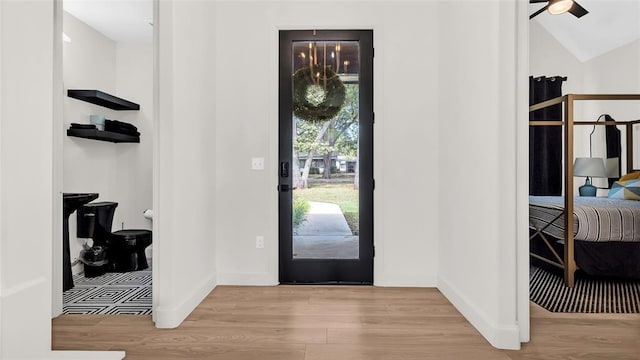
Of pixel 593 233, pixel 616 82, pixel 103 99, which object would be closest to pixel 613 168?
pixel 616 82

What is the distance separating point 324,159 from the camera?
343 cm

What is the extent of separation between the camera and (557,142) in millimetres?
5363

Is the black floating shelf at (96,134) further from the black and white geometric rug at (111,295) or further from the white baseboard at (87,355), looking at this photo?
the white baseboard at (87,355)

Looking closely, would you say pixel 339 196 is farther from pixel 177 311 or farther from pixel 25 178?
pixel 25 178

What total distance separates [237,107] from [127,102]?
5.29ft

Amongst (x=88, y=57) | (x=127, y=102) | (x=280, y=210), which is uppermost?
(x=88, y=57)

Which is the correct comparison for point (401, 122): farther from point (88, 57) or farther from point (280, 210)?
point (88, 57)

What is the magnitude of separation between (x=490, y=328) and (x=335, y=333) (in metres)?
0.90

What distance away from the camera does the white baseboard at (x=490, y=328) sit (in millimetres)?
2084

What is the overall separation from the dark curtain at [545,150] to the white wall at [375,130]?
284 cm

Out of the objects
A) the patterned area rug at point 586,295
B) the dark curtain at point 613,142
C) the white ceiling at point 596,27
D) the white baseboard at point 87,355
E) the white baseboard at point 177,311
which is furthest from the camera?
the dark curtain at point 613,142

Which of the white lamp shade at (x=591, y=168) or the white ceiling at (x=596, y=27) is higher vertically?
the white ceiling at (x=596, y=27)

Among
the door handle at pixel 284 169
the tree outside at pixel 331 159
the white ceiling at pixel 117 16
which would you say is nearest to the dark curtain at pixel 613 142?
the tree outside at pixel 331 159

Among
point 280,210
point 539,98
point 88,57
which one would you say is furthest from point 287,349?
point 539,98
